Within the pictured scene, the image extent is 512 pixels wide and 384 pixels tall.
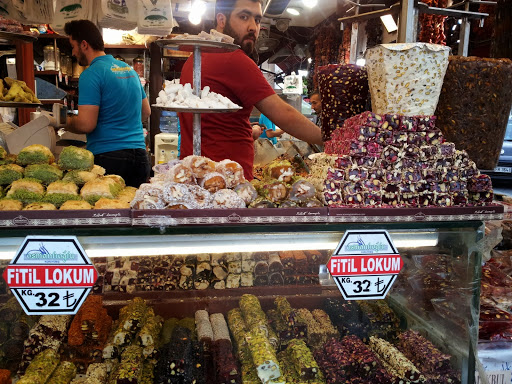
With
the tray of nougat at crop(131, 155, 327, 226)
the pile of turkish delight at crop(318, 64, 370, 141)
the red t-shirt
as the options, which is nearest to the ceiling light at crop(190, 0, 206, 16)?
the red t-shirt

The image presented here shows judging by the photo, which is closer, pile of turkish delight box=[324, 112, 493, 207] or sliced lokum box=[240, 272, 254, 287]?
pile of turkish delight box=[324, 112, 493, 207]

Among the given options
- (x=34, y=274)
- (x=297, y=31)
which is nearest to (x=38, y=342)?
(x=34, y=274)

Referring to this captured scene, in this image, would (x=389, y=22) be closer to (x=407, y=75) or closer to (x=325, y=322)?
(x=407, y=75)

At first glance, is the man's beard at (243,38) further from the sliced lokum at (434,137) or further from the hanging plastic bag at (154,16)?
the hanging plastic bag at (154,16)

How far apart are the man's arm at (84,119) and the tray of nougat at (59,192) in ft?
4.45

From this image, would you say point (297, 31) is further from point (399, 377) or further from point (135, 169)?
point (399, 377)

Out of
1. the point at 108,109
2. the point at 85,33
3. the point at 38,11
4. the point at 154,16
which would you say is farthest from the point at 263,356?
the point at 38,11

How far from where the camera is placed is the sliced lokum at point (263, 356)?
5.09 ft

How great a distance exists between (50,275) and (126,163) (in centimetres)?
220

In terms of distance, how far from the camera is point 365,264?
1.57m

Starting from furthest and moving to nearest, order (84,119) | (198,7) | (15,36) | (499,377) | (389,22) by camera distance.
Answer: (198,7) < (84,119) < (15,36) < (389,22) < (499,377)

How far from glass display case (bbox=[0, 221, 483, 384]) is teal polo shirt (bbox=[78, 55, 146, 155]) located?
1915mm

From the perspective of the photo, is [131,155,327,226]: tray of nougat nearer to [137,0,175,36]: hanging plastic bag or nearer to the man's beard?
the man's beard

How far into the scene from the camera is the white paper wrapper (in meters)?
1.59
